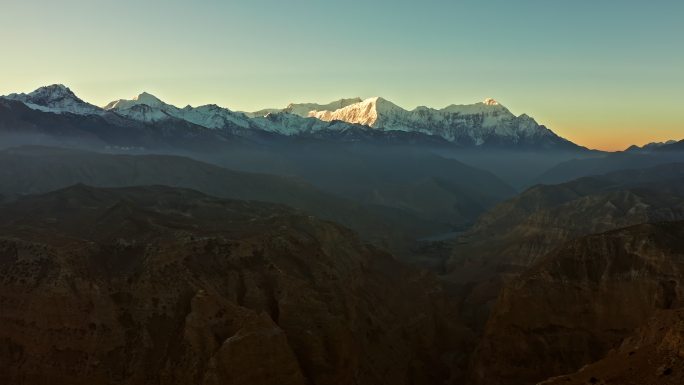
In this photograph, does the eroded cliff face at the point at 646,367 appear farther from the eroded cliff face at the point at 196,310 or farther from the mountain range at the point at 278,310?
the eroded cliff face at the point at 196,310

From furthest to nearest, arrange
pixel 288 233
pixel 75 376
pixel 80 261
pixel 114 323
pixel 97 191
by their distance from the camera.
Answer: pixel 97 191 < pixel 288 233 < pixel 80 261 < pixel 114 323 < pixel 75 376

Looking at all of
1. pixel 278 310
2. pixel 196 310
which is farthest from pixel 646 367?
pixel 196 310

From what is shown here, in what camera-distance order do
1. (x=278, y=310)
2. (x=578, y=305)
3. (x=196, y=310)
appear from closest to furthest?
(x=196, y=310), (x=278, y=310), (x=578, y=305)

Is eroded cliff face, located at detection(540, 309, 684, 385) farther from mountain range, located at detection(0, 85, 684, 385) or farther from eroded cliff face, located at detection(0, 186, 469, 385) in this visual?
eroded cliff face, located at detection(0, 186, 469, 385)

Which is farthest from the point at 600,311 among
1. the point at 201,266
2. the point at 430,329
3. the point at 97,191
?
the point at 97,191

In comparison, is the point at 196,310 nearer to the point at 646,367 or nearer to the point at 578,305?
the point at 646,367

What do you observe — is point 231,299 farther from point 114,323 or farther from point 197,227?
point 197,227
